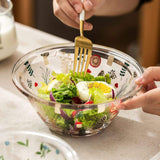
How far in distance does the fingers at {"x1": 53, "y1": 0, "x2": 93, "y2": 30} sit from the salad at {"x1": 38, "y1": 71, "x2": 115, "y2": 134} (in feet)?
1.04

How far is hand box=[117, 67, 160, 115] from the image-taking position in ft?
3.41

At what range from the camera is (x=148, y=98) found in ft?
3.46

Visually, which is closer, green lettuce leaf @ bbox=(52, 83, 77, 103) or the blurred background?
green lettuce leaf @ bbox=(52, 83, 77, 103)

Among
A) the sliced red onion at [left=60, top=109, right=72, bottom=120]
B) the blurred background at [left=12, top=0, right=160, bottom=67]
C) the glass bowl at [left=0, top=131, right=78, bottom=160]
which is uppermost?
the sliced red onion at [left=60, top=109, right=72, bottom=120]

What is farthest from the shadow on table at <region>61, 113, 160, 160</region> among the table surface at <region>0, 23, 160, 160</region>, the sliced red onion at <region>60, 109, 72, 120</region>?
the sliced red onion at <region>60, 109, 72, 120</region>

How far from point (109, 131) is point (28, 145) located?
0.95 feet

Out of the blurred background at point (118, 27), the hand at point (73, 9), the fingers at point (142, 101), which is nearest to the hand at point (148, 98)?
the fingers at point (142, 101)

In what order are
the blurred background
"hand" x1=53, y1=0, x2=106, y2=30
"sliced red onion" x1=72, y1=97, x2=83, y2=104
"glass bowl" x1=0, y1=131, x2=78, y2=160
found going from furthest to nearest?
the blurred background, "hand" x1=53, y1=0, x2=106, y2=30, "sliced red onion" x1=72, y1=97, x2=83, y2=104, "glass bowl" x1=0, y1=131, x2=78, y2=160

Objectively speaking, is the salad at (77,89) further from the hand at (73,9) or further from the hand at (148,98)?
the hand at (73,9)

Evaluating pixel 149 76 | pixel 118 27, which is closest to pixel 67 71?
pixel 149 76

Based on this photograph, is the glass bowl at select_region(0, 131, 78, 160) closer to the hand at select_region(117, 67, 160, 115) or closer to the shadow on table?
the shadow on table

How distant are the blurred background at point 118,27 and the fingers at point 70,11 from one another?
1.36 meters

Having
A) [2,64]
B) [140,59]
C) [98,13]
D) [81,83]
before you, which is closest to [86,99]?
[81,83]

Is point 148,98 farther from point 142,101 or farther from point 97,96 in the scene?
point 97,96
